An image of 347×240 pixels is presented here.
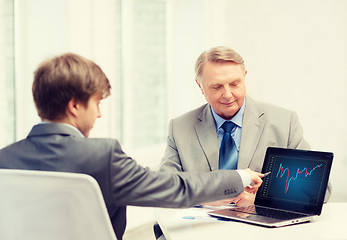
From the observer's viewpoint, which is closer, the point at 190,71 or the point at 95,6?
the point at 95,6

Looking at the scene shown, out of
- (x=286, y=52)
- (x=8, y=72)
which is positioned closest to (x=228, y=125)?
(x=8, y=72)

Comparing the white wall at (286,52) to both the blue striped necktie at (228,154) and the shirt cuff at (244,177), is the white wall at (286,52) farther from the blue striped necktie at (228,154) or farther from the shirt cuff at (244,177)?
the shirt cuff at (244,177)

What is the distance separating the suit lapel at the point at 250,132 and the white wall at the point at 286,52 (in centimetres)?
203

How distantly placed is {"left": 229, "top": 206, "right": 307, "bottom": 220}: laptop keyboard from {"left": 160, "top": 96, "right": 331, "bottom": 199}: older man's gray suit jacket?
36 cm

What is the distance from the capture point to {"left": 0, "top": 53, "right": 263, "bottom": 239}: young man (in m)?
1.33

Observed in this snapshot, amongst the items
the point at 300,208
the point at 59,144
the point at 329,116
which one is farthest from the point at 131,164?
the point at 329,116

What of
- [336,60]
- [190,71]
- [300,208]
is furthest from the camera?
[190,71]

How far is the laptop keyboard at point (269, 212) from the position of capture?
1.73m

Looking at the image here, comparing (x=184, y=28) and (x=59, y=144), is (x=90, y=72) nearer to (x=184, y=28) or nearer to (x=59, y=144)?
(x=59, y=144)

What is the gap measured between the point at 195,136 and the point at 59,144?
113 centimetres

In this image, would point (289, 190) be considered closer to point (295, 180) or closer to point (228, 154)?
point (295, 180)

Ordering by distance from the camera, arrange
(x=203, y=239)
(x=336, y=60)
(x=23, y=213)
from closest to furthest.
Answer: (x=23, y=213) → (x=203, y=239) → (x=336, y=60)

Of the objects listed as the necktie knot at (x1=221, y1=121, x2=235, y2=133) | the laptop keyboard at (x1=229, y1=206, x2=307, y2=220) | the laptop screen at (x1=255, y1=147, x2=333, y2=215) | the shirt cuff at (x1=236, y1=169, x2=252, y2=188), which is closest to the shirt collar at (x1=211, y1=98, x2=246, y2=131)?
the necktie knot at (x1=221, y1=121, x2=235, y2=133)

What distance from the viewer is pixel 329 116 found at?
13.8 feet
